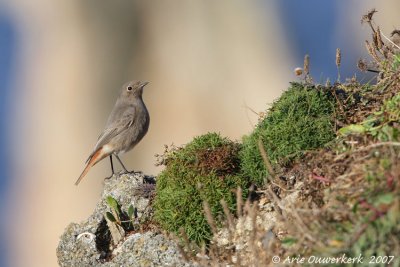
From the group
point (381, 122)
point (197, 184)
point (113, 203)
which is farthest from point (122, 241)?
point (381, 122)

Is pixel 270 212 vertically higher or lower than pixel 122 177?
lower

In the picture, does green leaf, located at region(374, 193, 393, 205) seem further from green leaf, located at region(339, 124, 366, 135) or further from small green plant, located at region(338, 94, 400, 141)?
green leaf, located at region(339, 124, 366, 135)

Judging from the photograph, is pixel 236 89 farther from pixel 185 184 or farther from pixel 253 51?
pixel 185 184

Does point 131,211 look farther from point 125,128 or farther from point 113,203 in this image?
point 125,128

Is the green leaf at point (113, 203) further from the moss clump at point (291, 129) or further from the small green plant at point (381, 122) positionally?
the small green plant at point (381, 122)

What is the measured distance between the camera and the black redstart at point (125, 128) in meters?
10.6

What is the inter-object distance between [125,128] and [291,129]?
430 centimetres

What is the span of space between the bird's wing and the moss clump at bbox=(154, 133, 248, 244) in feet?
10.9

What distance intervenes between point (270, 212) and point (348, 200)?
2.22m

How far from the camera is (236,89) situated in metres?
23.5

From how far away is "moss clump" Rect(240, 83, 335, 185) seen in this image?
21.8 feet

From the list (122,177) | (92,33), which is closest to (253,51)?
(92,33)

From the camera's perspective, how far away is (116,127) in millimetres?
10672

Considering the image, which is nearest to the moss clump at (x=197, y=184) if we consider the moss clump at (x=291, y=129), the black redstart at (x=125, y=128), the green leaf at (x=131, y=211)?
the moss clump at (x=291, y=129)
